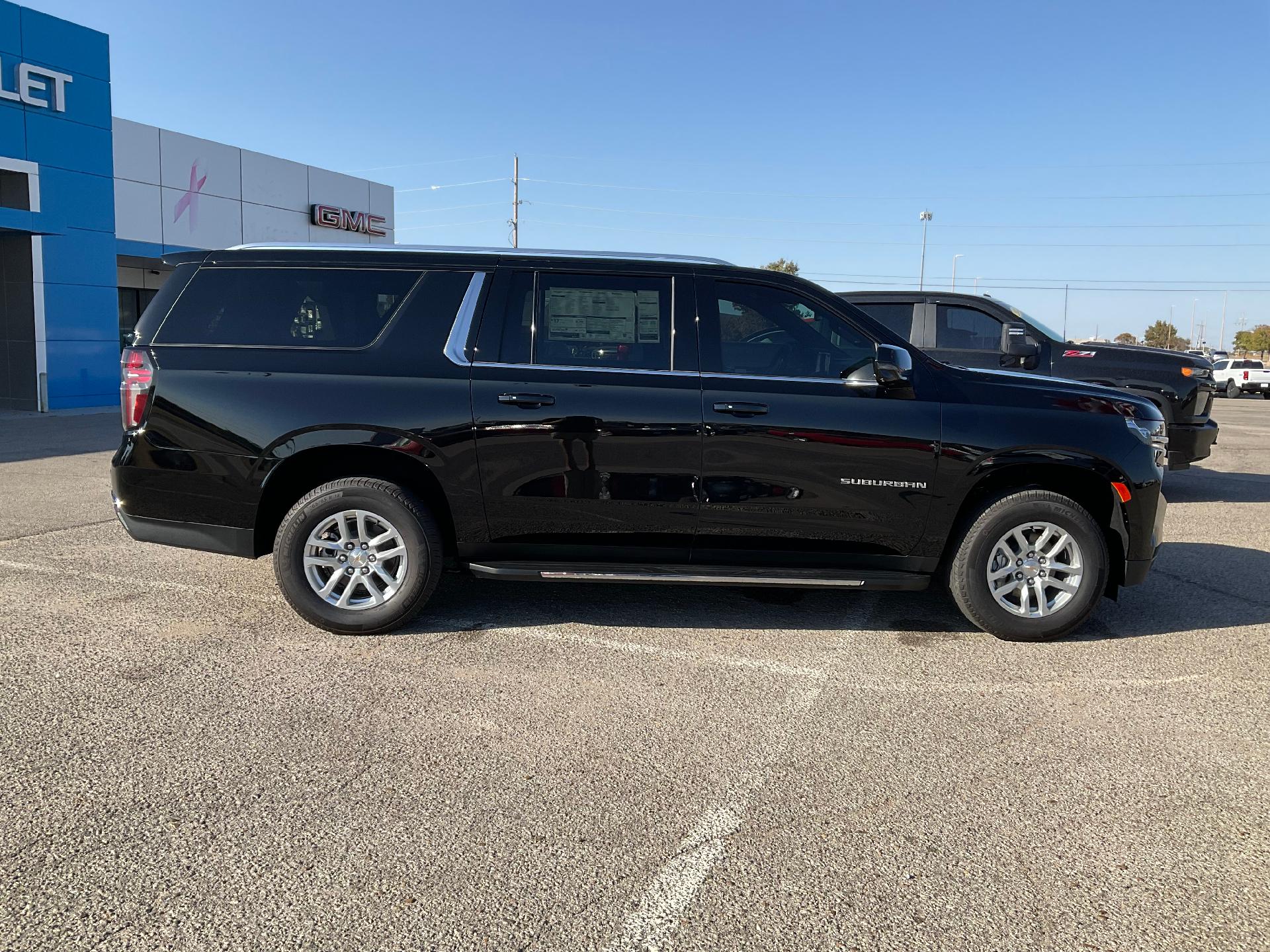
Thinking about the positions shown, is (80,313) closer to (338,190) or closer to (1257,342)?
(338,190)

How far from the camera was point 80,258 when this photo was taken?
1962 centimetres

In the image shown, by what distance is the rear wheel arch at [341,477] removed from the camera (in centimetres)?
485

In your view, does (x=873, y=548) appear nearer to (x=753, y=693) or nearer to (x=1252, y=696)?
(x=753, y=693)

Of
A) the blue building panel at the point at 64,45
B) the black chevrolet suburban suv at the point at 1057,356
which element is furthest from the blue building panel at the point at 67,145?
the black chevrolet suburban suv at the point at 1057,356

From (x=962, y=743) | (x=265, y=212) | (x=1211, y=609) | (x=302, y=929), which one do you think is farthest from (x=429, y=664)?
(x=265, y=212)

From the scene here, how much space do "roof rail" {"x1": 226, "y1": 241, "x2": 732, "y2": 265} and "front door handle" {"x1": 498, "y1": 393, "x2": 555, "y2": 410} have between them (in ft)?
2.54

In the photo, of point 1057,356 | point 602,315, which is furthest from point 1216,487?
point 602,315

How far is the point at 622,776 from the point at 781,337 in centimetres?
252

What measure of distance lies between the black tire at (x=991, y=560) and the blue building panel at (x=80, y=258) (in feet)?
65.4

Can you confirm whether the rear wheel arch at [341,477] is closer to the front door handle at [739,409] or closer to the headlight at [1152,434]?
the front door handle at [739,409]

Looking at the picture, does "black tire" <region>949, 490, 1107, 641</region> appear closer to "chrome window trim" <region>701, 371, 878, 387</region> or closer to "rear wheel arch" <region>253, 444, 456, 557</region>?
"chrome window trim" <region>701, 371, 878, 387</region>

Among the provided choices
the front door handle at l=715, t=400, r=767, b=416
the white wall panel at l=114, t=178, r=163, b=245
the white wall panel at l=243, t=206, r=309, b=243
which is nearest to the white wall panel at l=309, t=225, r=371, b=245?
the white wall panel at l=243, t=206, r=309, b=243

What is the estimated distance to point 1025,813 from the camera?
3.15 m

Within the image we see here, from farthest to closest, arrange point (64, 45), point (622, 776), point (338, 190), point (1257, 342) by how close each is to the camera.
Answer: point (1257, 342) < point (338, 190) < point (64, 45) < point (622, 776)
